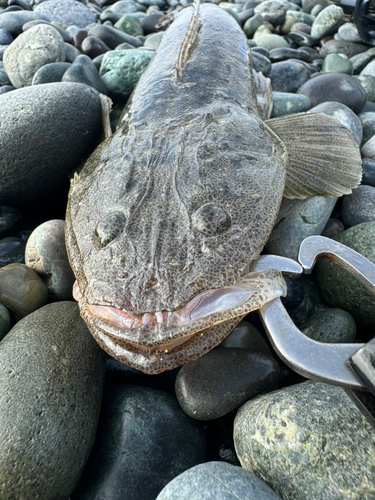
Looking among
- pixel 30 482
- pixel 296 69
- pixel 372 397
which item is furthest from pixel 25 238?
pixel 296 69

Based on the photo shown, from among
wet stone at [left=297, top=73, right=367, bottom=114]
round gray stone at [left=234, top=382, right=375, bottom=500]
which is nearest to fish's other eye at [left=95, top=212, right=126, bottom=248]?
round gray stone at [left=234, top=382, right=375, bottom=500]

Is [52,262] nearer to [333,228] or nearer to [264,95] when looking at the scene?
[333,228]

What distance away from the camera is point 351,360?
5.51ft

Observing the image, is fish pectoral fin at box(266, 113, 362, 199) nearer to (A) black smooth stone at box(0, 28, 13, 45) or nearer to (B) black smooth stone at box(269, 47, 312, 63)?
(B) black smooth stone at box(269, 47, 312, 63)

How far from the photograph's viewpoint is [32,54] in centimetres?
537

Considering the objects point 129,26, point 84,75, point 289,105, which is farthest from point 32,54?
point 129,26

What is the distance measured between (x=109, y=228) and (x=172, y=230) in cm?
39

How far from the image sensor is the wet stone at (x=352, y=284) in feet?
9.31

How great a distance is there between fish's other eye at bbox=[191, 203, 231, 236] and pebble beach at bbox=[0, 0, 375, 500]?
2.65 feet

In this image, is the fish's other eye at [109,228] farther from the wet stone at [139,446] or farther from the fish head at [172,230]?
the wet stone at [139,446]

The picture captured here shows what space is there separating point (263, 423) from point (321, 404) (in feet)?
1.04

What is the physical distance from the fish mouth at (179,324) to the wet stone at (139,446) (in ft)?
1.66

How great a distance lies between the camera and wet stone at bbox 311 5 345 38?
26.9ft

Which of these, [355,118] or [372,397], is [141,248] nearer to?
[372,397]
